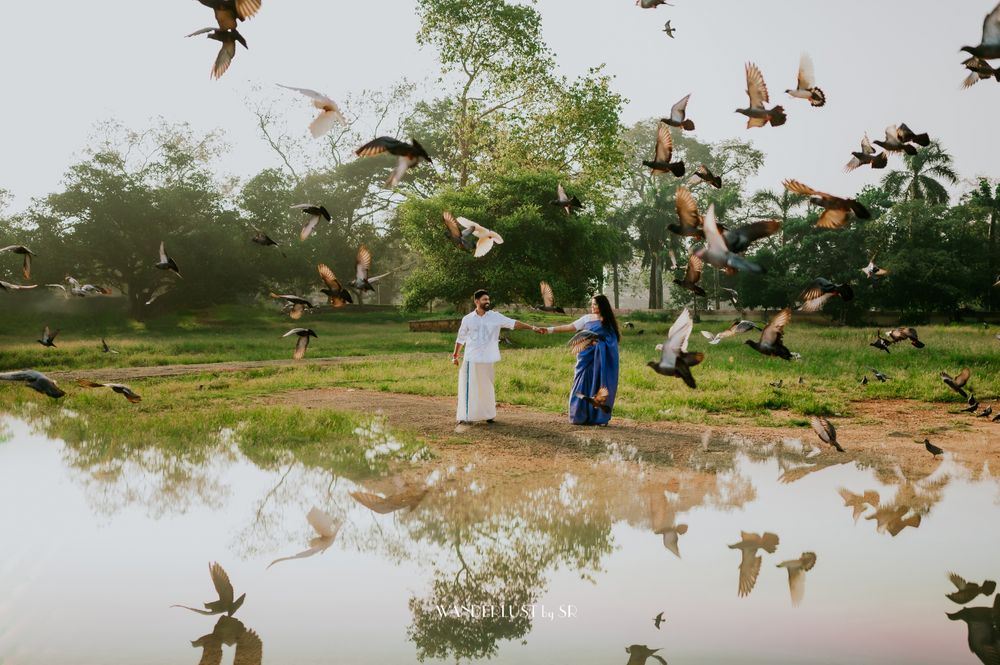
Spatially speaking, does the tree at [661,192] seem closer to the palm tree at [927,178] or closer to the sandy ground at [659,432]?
the palm tree at [927,178]

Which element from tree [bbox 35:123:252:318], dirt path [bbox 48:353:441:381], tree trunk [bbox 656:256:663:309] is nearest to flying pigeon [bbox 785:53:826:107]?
dirt path [bbox 48:353:441:381]

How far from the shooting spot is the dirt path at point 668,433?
926 cm

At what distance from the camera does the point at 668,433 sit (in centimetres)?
1067

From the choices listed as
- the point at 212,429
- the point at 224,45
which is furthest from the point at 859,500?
the point at 212,429

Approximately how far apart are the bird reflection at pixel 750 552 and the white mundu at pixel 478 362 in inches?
224

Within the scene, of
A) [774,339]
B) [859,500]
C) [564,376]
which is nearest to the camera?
[774,339]

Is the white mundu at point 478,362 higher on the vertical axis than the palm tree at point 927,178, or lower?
lower

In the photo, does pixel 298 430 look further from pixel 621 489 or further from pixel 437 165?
pixel 437 165

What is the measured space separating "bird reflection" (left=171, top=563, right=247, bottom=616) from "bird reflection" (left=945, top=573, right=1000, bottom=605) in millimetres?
4246

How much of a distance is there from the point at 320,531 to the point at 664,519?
2.73m

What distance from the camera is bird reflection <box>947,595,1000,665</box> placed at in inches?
155

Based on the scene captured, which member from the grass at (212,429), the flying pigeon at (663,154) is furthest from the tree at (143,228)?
the flying pigeon at (663,154)

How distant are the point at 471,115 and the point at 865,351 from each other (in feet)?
64.8

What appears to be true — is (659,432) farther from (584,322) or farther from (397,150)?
(397,150)
